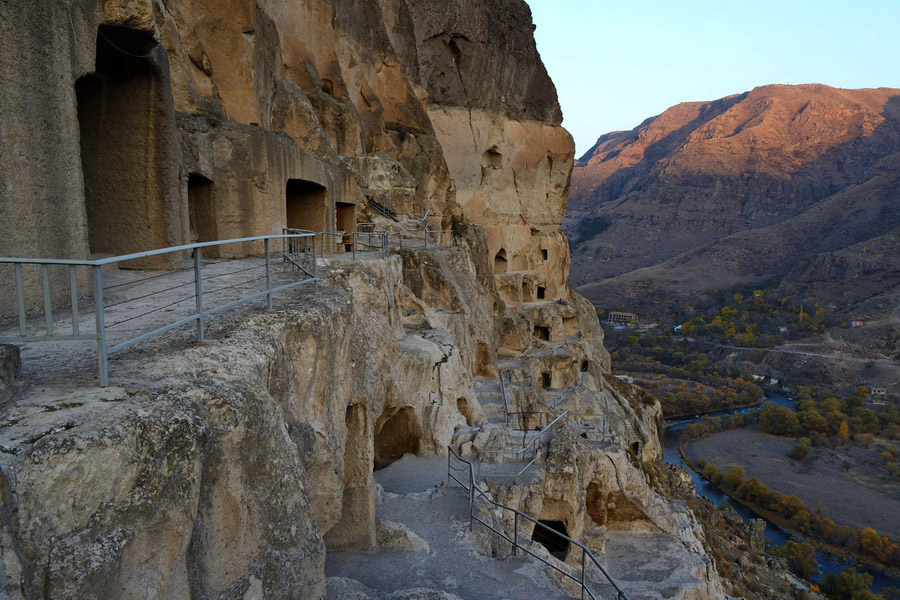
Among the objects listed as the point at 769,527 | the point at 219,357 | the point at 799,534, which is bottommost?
the point at 769,527

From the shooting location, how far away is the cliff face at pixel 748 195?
95.8 m

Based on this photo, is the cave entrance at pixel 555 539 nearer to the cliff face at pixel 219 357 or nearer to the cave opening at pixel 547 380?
the cliff face at pixel 219 357

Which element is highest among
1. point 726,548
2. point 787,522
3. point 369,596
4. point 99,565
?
point 99,565

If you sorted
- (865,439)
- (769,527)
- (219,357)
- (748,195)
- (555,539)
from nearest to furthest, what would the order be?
(219,357) → (555,539) → (769,527) → (865,439) → (748,195)

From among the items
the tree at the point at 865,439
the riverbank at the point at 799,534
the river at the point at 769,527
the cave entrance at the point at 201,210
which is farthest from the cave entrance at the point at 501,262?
the tree at the point at 865,439

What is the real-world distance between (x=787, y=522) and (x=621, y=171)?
12752cm

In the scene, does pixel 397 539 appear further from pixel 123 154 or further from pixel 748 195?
pixel 748 195

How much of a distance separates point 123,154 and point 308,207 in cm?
613

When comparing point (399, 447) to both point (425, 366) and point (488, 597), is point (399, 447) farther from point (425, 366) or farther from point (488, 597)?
point (488, 597)

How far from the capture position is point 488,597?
6133 mm

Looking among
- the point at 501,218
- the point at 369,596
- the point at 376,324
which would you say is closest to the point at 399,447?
the point at 376,324

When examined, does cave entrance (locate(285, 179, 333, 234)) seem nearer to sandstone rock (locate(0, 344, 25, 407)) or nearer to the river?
A: sandstone rock (locate(0, 344, 25, 407))

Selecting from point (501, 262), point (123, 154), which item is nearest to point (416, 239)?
point (123, 154)

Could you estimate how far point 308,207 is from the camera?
13.4 meters
